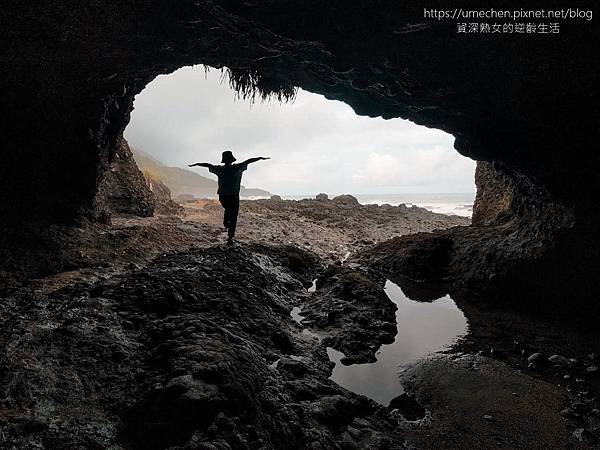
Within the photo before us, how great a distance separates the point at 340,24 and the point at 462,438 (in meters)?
7.46

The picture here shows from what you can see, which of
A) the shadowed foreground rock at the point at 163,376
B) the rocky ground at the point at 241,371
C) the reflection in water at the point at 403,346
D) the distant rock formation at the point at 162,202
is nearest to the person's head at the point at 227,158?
the rocky ground at the point at 241,371

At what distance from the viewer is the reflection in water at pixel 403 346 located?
5.02 m

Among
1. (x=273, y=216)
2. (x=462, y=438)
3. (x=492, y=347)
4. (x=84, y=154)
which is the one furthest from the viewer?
(x=273, y=216)

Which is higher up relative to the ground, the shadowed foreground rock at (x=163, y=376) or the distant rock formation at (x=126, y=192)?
the distant rock formation at (x=126, y=192)

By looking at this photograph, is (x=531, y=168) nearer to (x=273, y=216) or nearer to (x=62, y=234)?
(x=62, y=234)

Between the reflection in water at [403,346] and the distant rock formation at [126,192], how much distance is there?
567 inches

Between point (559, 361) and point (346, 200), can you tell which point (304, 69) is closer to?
point (559, 361)

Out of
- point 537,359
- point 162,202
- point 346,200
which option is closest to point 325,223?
point 346,200

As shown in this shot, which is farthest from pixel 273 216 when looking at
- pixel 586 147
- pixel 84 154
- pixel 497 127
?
pixel 586 147

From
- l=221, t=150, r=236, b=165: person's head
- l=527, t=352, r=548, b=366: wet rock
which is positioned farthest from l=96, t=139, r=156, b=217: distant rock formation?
l=527, t=352, r=548, b=366: wet rock

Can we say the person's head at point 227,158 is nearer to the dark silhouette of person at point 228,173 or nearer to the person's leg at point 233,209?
the dark silhouette of person at point 228,173

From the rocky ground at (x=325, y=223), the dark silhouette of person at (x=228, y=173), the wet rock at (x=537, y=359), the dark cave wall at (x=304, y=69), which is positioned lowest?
the wet rock at (x=537, y=359)

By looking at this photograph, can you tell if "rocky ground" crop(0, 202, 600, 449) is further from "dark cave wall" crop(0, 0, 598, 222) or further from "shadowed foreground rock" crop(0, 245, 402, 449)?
"dark cave wall" crop(0, 0, 598, 222)

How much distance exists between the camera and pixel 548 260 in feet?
27.2
